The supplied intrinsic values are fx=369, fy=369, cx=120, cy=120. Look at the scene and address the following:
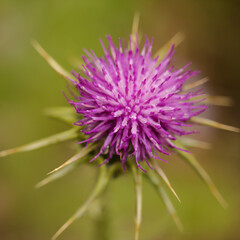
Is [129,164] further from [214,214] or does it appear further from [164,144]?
[214,214]

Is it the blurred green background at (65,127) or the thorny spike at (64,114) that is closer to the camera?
the thorny spike at (64,114)

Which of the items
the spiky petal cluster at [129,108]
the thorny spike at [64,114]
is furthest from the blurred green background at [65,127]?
the spiky petal cluster at [129,108]

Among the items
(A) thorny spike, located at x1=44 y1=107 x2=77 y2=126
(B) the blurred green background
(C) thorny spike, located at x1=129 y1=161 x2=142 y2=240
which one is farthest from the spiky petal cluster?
(B) the blurred green background

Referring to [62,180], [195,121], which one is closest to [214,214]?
[62,180]

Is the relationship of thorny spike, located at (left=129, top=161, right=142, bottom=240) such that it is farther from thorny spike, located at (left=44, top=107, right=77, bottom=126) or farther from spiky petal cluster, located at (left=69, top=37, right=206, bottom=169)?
thorny spike, located at (left=44, top=107, right=77, bottom=126)

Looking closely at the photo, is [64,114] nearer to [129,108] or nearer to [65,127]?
[129,108]

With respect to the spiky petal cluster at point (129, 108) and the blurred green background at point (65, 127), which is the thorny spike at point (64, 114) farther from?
the blurred green background at point (65, 127)
